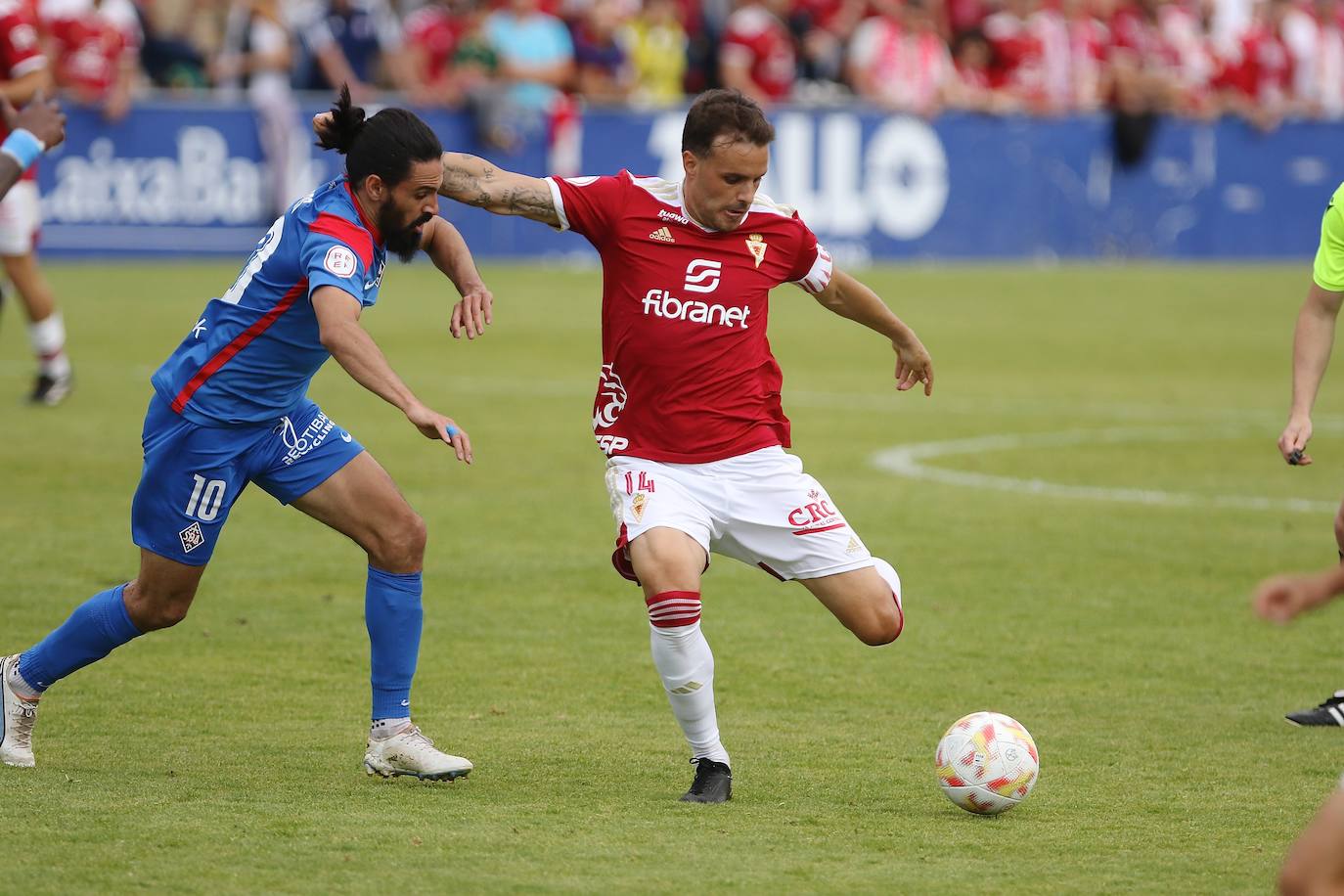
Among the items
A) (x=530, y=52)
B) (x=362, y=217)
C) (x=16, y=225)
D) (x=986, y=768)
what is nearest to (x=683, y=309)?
(x=362, y=217)

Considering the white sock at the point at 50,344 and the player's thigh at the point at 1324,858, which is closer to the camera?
the player's thigh at the point at 1324,858

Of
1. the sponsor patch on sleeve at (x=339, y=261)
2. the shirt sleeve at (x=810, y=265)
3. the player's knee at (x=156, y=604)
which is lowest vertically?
the player's knee at (x=156, y=604)

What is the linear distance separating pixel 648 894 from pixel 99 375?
39.8 feet

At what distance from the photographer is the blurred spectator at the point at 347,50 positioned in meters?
25.6

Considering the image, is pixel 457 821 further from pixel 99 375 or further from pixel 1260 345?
pixel 1260 345

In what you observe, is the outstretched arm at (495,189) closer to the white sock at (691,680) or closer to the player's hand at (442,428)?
the player's hand at (442,428)

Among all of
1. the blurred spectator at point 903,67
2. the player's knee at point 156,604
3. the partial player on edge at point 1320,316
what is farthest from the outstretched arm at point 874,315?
the blurred spectator at point 903,67

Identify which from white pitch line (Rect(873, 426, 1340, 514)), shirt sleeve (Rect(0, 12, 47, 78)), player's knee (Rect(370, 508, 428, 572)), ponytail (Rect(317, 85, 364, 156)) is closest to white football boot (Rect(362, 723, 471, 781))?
player's knee (Rect(370, 508, 428, 572))

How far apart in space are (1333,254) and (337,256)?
3380mm

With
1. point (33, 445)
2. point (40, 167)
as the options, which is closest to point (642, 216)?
point (33, 445)

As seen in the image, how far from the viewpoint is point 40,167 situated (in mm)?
22844

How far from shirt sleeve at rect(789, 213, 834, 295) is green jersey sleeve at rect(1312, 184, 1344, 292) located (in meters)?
1.67

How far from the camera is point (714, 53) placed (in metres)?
27.8

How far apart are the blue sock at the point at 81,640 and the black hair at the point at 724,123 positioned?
2.30 meters
